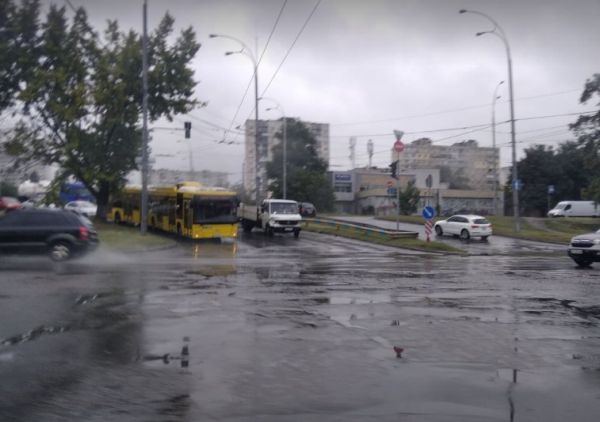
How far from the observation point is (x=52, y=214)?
1942cm

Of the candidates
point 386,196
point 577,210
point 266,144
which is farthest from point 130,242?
point 266,144

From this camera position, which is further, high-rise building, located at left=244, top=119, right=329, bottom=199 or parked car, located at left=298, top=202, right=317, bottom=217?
high-rise building, located at left=244, top=119, right=329, bottom=199

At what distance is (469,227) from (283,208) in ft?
36.4

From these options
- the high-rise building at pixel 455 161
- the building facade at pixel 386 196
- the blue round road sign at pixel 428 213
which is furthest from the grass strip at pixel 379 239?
the high-rise building at pixel 455 161

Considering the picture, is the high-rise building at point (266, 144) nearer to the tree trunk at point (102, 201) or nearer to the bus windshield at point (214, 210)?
the tree trunk at point (102, 201)

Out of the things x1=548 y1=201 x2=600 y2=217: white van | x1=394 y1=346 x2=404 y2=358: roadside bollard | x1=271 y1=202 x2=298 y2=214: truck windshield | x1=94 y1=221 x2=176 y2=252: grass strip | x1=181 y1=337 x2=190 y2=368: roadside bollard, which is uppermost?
x1=271 y1=202 x2=298 y2=214: truck windshield

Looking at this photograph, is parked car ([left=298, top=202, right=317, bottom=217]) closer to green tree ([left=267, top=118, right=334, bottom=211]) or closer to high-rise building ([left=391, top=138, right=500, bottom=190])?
green tree ([left=267, top=118, right=334, bottom=211])

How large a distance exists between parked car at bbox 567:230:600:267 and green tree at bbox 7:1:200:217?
82.6ft

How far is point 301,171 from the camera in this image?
6750 cm

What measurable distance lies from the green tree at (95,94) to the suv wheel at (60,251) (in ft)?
55.3

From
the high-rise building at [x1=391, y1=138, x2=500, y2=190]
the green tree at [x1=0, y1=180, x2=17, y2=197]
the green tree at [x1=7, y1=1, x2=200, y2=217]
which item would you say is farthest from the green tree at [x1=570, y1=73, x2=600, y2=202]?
the high-rise building at [x1=391, y1=138, x2=500, y2=190]

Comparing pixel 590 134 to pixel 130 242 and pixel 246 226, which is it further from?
pixel 130 242

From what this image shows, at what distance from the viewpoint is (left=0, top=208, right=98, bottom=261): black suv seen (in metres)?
18.8

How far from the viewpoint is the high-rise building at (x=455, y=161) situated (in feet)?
391
